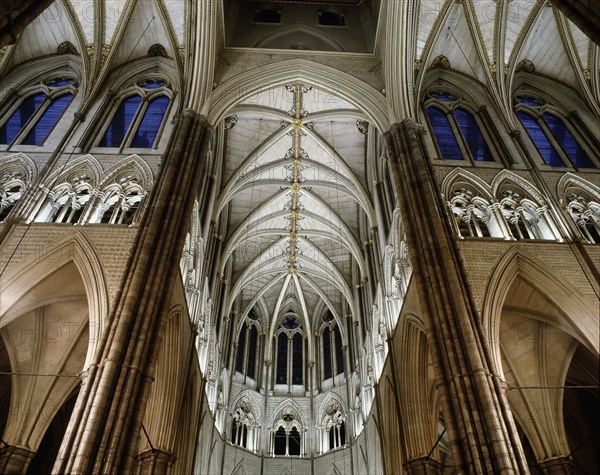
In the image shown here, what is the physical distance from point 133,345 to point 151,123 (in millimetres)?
8800

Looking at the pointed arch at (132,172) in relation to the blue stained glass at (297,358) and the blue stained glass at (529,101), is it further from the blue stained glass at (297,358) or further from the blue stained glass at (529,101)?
the blue stained glass at (297,358)

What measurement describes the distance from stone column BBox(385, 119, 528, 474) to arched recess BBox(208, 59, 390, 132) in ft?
12.7

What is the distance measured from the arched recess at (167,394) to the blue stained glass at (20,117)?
7.15m

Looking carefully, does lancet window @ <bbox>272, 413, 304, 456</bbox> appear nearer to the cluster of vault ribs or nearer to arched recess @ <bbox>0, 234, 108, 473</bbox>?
the cluster of vault ribs

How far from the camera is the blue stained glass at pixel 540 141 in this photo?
14.8 meters

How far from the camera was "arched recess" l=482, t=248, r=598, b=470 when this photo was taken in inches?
416

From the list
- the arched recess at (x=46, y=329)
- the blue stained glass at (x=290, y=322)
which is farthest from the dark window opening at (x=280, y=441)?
the arched recess at (x=46, y=329)

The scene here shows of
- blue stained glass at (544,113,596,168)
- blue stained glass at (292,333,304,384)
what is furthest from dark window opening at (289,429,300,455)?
blue stained glass at (544,113,596,168)

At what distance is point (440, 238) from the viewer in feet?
36.2

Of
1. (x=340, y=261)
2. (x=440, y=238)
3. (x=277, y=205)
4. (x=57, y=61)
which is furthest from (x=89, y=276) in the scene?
(x=340, y=261)

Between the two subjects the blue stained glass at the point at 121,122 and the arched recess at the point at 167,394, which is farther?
the blue stained glass at the point at 121,122

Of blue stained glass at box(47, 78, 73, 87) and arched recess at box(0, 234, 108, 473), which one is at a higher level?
blue stained glass at box(47, 78, 73, 87)

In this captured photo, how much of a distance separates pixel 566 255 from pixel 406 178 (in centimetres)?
418

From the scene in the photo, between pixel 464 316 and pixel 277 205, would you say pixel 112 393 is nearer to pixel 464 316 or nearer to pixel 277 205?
pixel 464 316
